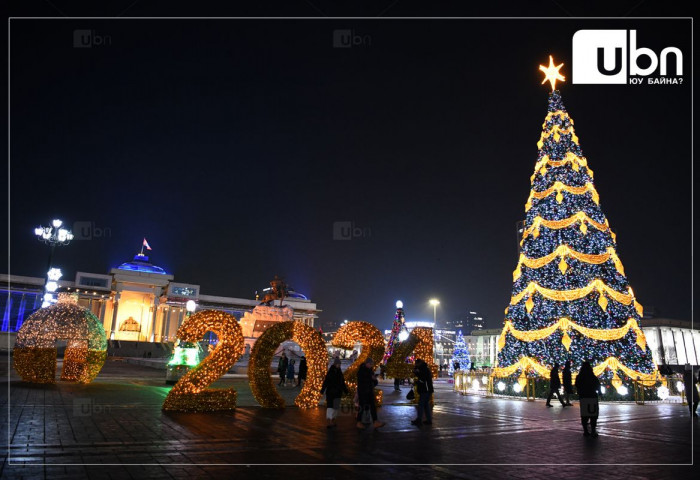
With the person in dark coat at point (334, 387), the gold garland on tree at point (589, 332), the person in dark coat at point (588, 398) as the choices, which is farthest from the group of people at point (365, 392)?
the gold garland on tree at point (589, 332)

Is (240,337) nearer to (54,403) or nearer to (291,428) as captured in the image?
(291,428)

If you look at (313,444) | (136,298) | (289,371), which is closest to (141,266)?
(136,298)

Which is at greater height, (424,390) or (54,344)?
(54,344)

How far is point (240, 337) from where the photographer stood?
1409 cm

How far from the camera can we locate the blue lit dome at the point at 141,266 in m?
78.9

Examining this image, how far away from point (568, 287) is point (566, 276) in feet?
1.50

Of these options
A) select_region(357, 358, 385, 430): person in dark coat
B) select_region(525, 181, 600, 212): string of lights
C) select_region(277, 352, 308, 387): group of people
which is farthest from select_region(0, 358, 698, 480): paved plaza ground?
select_region(277, 352, 308, 387): group of people

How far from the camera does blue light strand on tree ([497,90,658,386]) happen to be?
19.7 meters

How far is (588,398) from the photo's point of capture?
443 inches

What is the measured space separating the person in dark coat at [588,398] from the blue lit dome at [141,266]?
7739 cm

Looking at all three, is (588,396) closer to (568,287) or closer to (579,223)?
(568,287)

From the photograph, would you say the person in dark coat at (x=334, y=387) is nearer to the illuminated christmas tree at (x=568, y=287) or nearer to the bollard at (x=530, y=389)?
the bollard at (x=530, y=389)

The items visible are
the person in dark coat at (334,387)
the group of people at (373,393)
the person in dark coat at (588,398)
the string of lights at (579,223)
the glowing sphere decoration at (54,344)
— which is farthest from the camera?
the string of lights at (579,223)

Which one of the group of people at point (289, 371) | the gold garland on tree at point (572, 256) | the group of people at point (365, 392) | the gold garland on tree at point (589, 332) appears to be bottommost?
the group of people at point (289, 371)
